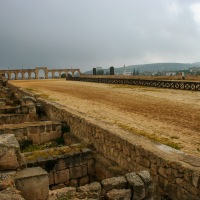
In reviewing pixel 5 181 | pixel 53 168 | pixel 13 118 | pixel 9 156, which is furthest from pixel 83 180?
pixel 13 118

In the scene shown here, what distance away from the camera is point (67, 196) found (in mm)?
3605

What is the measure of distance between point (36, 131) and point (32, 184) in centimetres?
589

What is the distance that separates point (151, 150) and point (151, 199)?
1162 millimetres

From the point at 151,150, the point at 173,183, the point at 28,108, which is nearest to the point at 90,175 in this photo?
the point at 151,150

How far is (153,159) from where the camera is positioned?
4.83 meters

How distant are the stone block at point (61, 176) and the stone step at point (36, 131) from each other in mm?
2990

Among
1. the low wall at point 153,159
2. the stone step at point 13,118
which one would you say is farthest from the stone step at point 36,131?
the low wall at point 153,159

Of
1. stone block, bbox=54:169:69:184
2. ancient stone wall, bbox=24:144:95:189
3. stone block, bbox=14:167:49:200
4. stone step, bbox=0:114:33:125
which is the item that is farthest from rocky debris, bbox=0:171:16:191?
stone step, bbox=0:114:33:125

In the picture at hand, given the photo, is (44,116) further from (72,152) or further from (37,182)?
(37,182)

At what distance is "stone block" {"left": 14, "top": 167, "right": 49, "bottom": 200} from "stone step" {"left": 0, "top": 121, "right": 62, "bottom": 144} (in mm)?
5495

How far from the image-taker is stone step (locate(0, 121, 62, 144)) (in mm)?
8994

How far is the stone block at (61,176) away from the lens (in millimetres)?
6551

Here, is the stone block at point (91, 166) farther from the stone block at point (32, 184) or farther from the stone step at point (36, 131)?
the stone block at point (32, 184)

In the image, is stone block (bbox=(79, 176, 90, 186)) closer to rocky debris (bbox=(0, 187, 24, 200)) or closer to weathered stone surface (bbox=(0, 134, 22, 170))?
weathered stone surface (bbox=(0, 134, 22, 170))
